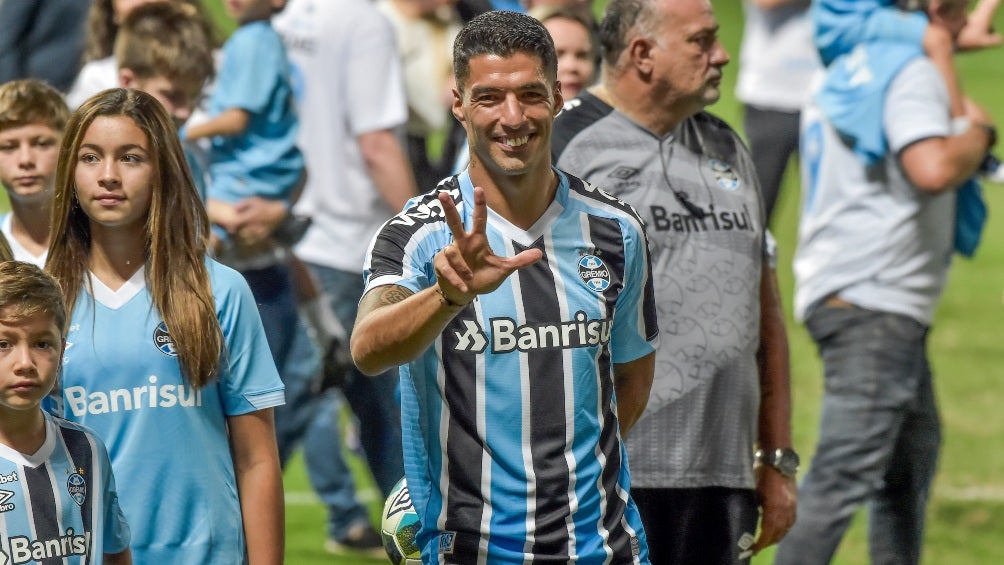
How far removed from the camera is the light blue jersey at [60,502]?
3.40 m

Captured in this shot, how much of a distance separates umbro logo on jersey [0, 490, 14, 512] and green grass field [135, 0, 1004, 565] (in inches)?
155

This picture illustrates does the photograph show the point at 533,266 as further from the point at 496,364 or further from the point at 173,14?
the point at 173,14

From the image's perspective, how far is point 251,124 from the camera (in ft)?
22.2

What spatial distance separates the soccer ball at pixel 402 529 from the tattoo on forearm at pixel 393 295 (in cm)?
54

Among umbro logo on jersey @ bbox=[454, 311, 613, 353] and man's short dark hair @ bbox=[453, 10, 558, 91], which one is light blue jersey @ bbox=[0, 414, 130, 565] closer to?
umbro logo on jersey @ bbox=[454, 311, 613, 353]

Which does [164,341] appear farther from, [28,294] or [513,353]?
[513,353]

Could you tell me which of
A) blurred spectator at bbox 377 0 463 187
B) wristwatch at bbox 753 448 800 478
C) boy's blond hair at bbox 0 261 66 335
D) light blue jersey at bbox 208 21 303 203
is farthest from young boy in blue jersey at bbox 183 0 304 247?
boy's blond hair at bbox 0 261 66 335

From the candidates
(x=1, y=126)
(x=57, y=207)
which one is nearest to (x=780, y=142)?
(x=1, y=126)

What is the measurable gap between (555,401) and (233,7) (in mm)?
3772

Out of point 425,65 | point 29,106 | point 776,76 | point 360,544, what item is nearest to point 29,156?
point 29,106


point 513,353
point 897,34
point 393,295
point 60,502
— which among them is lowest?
point 60,502

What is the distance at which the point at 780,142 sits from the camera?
10.4 m

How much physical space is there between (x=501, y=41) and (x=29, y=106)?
1749mm

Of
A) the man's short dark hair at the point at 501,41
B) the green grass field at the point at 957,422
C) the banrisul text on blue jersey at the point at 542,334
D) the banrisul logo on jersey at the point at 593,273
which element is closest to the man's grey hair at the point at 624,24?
the man's short dark hair at the point at 501,41
